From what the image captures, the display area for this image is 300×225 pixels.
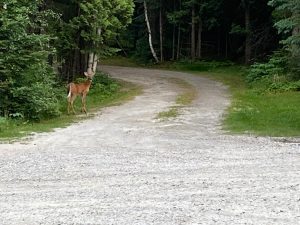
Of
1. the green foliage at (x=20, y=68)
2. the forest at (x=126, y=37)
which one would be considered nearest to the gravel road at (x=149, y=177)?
the green foliage at (x=20, y=68)

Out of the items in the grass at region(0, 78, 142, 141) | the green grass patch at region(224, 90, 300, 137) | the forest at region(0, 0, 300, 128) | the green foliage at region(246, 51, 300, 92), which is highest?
the forest at region(0, 0, 300, 128)

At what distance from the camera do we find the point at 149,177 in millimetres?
8641

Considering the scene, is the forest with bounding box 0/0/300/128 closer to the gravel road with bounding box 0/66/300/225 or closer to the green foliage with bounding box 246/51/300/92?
the green foliage with bounding box 246/51/300/92

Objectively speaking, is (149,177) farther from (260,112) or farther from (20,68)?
(260,112)

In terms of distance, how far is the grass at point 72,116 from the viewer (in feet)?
47.8

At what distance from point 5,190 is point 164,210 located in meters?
2.69

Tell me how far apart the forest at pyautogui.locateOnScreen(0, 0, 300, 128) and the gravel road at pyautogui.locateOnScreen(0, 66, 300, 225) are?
2.65 metres

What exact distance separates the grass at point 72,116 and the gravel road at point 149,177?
0.73 m

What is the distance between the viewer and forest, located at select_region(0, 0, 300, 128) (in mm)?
16781

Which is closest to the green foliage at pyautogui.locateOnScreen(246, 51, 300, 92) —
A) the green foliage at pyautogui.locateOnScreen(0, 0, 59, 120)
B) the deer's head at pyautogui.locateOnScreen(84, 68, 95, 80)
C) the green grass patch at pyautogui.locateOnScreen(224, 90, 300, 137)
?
the green grass patch at pyautogui.locateOnScreen(224, 90, 300, 137)

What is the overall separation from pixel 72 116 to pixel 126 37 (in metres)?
33.3

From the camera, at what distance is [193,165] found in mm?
9680

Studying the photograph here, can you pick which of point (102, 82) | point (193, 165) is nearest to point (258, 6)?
point (102, 82)

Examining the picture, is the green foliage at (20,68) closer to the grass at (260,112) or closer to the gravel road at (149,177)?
the gravel road at (149,177)
